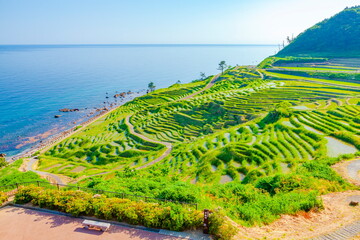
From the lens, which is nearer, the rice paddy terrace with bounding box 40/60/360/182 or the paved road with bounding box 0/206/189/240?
the paved road with bounding box 0/206/189/240

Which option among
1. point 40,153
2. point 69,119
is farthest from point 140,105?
point 40,153

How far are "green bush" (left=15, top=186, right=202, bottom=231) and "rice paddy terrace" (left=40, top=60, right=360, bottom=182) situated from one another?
13.5 metres

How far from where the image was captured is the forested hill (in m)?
129

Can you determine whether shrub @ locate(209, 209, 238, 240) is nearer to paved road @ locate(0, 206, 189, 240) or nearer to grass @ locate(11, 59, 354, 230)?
paved road @ locate(0, 206, 189, 240)

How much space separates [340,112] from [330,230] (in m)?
A: 37.0

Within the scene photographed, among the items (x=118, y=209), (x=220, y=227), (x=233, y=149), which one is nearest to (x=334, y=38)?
(x=233, y=149)

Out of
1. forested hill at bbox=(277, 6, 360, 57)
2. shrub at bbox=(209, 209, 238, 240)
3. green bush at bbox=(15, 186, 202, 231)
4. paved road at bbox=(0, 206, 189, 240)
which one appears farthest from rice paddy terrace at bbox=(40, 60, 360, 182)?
forested hill at bbox=(277, 6, 360, 57)

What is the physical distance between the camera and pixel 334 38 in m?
141

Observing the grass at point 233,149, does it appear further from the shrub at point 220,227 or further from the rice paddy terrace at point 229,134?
the shrub at point 220,227

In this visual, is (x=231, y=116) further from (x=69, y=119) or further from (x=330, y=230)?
(x=69, y=119)

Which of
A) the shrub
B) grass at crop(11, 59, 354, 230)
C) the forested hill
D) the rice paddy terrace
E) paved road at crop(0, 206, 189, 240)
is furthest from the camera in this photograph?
the forested hill

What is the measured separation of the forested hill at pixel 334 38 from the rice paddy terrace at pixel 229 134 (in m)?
63.6

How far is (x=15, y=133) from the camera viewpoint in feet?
241

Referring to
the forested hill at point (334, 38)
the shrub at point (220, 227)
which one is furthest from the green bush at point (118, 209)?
the forested hill at point (334, 38)
